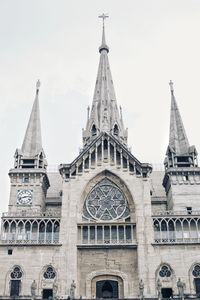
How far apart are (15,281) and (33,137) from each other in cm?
2006

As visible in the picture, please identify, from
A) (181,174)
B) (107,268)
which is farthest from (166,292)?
(181,174)

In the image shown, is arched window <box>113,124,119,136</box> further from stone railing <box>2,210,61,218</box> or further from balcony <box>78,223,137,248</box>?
balcony <box>78,223,137,248</box>

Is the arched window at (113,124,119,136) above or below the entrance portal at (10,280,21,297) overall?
above

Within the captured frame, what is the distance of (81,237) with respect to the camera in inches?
1843

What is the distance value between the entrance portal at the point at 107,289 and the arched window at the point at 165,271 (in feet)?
16.4

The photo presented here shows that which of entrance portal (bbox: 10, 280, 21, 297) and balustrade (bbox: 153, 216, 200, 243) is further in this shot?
balustrade (bbox: 153, 216, 200, 243)

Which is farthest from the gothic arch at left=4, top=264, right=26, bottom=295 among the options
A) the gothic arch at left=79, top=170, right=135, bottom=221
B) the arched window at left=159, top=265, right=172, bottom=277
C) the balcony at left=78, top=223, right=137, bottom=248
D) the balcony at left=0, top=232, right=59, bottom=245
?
the arched window at left=159, top=265, right=172, bottom=277

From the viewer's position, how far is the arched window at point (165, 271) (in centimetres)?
4410

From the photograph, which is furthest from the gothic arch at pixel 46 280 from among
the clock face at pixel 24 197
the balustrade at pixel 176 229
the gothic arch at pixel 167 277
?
the balustrade at pixel 176 229

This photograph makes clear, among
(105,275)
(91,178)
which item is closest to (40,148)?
(91,178)

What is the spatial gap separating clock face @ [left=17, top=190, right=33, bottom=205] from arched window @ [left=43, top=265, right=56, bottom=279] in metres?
8.93

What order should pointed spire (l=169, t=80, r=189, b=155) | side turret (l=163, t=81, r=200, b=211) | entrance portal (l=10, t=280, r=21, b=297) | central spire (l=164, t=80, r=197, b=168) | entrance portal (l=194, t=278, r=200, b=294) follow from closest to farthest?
entrance portal (l=194, t=278, r=200, b=294)
entrance portal (l=10, t=280, r=21, b=297)
side turret (l=163, t=81, r=200, b=211)
central spire (l=164, t=80, r=197, b=168)
pointed spire (l=169, t=80, r=189, b=155)

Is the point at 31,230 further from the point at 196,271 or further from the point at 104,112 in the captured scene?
the point at 104,112

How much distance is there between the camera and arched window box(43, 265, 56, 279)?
44.2 metres
